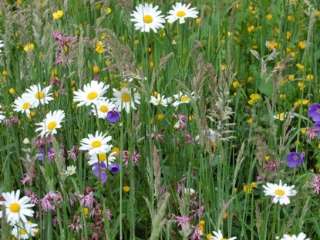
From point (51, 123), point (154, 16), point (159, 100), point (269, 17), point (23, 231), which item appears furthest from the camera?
point (269, 17)

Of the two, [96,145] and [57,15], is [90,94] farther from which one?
[57,15]

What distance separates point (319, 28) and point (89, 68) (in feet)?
3.69

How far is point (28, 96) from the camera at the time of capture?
2529 millimetres

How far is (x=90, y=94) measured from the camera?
244cm

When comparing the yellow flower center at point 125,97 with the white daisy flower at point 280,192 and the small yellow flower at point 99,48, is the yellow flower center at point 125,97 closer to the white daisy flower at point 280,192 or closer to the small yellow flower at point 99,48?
the white daisy flower at point 280,192

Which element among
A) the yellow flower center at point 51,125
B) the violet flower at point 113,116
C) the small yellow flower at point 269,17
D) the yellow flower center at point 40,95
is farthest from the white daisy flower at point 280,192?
the small yellow flower at point 269,17

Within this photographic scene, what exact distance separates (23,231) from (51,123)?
0.46 metres

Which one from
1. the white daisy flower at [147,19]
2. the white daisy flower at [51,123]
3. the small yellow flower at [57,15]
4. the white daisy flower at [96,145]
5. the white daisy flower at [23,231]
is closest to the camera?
the white daisy flower at [23,231]

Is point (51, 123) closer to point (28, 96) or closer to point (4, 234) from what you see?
point (28, 96)

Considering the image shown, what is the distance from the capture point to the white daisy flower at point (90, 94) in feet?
7.87

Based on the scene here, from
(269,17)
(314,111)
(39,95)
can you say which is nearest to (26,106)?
(39,95)

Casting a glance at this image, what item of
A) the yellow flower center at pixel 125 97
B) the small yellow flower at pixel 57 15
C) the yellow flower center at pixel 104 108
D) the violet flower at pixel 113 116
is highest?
A: the small yellow flower at pixel 57 15

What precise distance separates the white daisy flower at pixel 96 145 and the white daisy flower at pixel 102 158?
24 mm

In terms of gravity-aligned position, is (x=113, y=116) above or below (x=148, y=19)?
below
